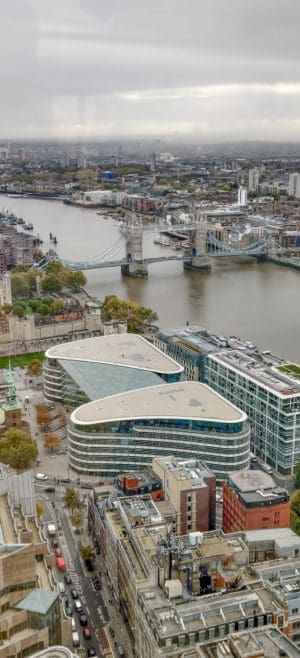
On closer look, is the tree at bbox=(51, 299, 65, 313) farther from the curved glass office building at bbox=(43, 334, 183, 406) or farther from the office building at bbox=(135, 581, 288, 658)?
the office building at bbox=(135, 581, 288, 658)

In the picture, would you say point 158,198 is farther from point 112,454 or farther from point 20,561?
point 20,561

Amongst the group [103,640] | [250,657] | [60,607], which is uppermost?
[250,657]

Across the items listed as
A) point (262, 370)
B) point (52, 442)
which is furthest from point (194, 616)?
point (262, 370)

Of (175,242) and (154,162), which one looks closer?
(175,242)

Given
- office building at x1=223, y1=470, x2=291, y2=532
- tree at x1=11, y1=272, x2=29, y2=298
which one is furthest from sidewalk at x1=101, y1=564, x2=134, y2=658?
tree at x1=11, y1=272, x2=29, y2=298

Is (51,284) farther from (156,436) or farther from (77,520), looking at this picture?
(77,520)

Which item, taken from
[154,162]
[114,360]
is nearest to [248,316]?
[114,360]
